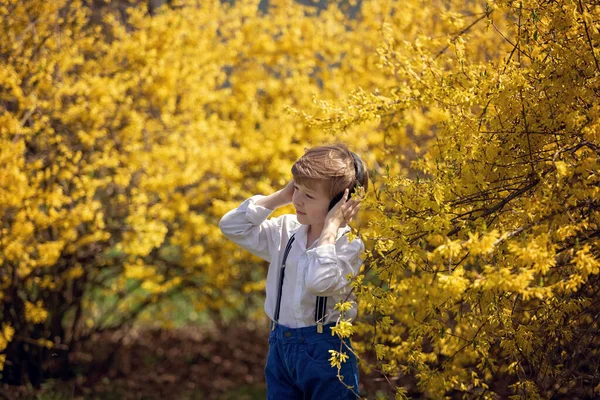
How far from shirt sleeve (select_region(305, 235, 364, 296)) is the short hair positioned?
0.20m

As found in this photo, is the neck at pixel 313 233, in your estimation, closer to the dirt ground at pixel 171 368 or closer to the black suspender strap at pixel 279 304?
the black suspender strap at pixel 279 304

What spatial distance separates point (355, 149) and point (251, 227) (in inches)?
81.9

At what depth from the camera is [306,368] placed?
7.55 ft

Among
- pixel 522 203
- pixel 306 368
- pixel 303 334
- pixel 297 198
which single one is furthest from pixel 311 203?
pixel 522 203

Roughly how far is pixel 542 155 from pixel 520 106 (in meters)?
0.17

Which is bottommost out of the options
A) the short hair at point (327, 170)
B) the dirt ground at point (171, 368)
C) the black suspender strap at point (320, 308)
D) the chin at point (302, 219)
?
the dirt ground at point (171, 368)

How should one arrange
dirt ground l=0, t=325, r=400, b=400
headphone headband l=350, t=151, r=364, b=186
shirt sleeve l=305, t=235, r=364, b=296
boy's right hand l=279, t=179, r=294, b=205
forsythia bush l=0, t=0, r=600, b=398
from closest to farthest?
forsythia bush l=0, t=0, r=600, b=398
shirt sleeve l=305, t=235, r=364, b=296
headphone headband l=350, t=151, r=364, b=186
boy's right hand l=279, t=179, r=294, b=205
dirt ground l=0, t=325, r=400, b=400

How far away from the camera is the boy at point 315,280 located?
2287 millimetres

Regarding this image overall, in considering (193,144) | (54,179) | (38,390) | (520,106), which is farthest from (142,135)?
(520,106)

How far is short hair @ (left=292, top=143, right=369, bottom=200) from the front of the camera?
7.68 ft

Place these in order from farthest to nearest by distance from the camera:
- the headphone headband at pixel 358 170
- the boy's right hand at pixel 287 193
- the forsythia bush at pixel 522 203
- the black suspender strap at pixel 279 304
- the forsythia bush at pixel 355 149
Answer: the boy's right hand at pixel 287 193 → the headphone headband at pixel 358 170 → the black suspender strap at pixel 279 304 → the forsythia bush at pixel 355 149 → the forsythia bush at pixel 522 203

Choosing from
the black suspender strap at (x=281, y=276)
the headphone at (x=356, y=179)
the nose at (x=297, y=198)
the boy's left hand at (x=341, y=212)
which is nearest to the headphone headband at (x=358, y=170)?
the headphone at (x=356, y=179)

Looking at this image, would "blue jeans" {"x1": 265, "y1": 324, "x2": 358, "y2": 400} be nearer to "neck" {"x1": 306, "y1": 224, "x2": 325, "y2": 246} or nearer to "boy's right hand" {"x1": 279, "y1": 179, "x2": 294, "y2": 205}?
"neck" {"x1": 306, "y1": 224, "x2": 325, "y2": 246}

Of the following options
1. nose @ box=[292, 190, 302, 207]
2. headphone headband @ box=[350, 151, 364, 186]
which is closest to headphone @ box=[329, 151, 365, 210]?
headphone headband @ box=[350, 151, 364, 186]
